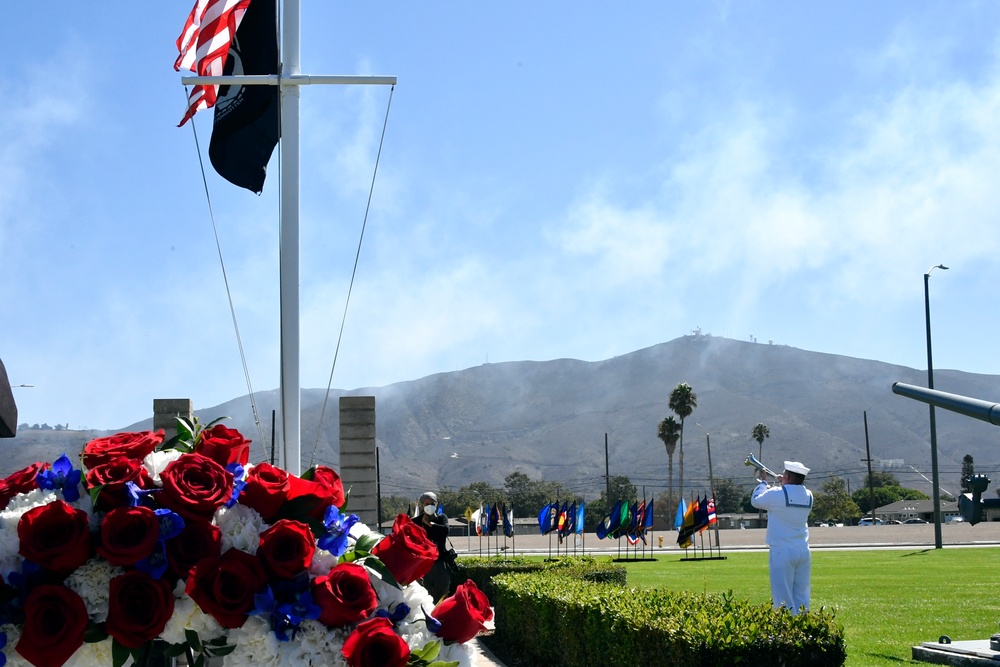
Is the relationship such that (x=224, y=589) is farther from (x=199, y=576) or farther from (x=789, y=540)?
(x=789, y=540)

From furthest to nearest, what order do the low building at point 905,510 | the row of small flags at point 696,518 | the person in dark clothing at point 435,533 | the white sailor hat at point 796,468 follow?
the low building at point 905,510
the row of small flags at point 696,518
the person in dark clothing at point 435,533
the white sailor hat at point 796,468

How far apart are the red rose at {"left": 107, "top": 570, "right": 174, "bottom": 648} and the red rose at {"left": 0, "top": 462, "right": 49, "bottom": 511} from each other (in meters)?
0.44

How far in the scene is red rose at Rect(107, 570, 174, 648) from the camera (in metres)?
2.39

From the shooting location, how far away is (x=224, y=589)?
2.42 m

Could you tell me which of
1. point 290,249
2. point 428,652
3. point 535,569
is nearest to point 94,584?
point 428,652

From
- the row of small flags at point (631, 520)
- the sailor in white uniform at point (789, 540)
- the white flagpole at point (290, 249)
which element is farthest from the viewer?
the row of small flags at point (631, 520)

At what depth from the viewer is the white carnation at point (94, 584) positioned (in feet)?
8.02

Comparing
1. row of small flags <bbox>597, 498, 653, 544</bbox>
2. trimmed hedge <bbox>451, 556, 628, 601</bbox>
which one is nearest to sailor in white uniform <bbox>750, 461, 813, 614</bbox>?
trimmed hedge <bbox>451, 556, 628, 601</bbox>

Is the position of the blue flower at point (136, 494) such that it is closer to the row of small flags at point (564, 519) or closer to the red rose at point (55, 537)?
the red rose at point (55, 537)

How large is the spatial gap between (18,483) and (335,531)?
2.85 feet

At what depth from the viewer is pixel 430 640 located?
258cm

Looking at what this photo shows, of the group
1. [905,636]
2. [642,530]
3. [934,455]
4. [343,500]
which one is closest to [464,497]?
[642,530]

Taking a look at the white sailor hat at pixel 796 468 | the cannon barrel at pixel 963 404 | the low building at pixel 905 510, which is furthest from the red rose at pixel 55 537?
the low building at pixel 905 510

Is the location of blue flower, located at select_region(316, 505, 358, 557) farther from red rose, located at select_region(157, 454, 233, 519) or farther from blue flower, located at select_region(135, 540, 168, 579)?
blue flower, located at select_region(135, 540, 168, 579)
